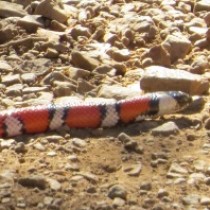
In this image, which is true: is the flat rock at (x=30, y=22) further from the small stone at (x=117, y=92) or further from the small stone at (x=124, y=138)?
the small stone at (x=124, y=138)

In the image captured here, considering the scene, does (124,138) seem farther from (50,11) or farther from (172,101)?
(50,11)

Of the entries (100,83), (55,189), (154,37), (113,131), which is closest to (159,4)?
(154,37)

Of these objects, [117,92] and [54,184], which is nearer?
[54,184]

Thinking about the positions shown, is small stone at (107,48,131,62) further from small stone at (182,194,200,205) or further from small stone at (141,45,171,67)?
small stone at (182,194,200,205)

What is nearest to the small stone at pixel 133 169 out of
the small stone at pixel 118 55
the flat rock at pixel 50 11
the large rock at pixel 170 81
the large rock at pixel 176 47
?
the large rock at pixel 170 81

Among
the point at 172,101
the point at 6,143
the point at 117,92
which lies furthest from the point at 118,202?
the point at 117,92
